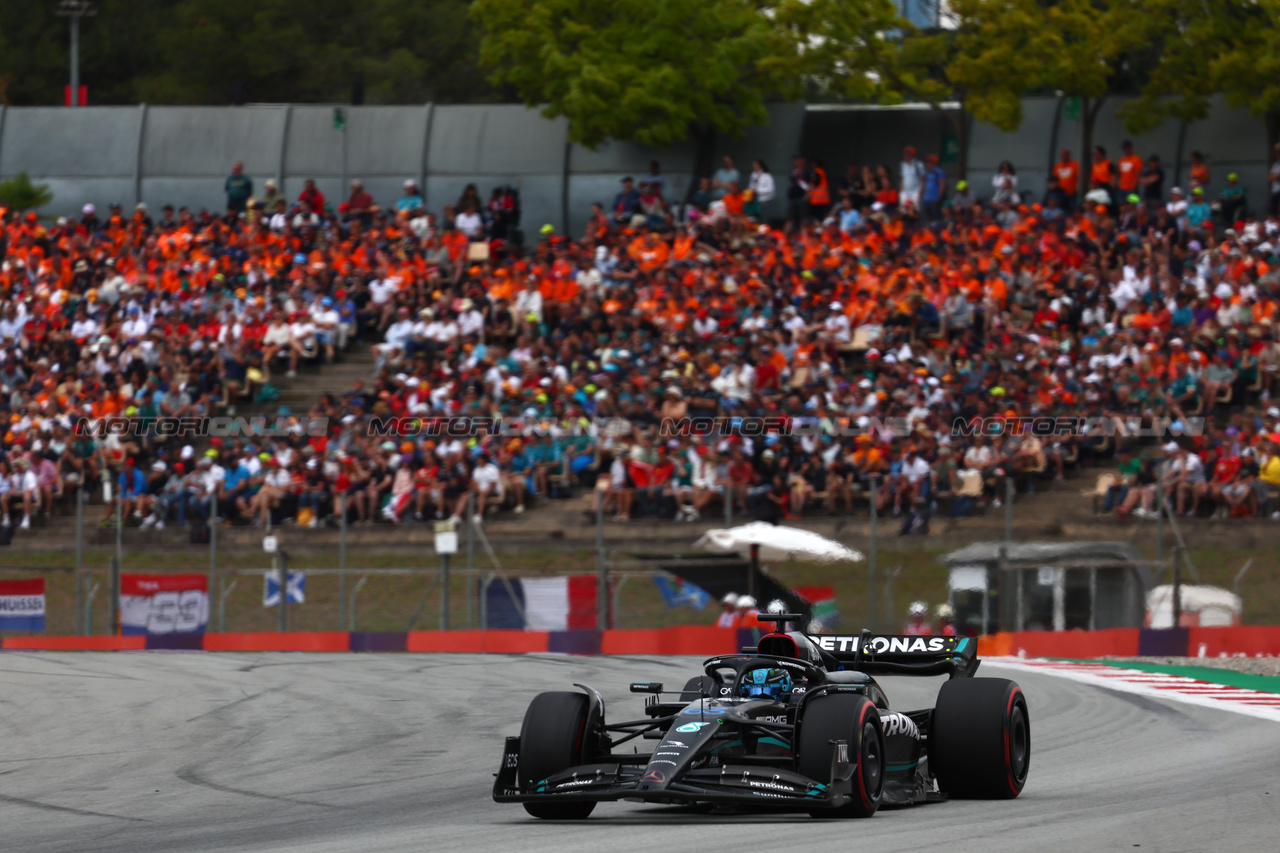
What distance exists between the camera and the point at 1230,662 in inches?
782

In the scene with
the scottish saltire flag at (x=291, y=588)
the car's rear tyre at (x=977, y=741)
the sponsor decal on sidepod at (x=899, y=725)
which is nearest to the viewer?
the sponsor decal on sidepod at (x=899, y=725)

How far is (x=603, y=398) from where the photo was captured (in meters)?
27.4

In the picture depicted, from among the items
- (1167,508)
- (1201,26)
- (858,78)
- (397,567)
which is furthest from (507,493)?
(1201,26)

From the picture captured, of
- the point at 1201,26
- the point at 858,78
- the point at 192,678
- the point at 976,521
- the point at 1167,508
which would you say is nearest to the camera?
the point at 192,678

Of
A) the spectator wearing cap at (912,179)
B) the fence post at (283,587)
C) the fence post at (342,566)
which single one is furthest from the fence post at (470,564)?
the spectator wearing cap at (912,179)

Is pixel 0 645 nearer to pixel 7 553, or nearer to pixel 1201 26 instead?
pixel 7 553

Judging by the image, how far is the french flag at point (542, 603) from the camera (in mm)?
23094

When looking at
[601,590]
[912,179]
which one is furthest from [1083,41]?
[601,590]

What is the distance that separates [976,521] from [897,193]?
10399 mm

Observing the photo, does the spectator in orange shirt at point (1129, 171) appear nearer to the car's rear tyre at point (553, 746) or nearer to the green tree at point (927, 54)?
the green tree at point (927, 54)

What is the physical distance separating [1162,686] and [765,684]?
9064 mm

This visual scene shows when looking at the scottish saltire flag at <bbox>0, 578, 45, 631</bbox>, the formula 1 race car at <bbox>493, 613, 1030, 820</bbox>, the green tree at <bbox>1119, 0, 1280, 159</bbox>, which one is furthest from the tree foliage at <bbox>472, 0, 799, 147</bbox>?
the formula 1 race car at <bbox>493, 613, 1030, 820</bbox>

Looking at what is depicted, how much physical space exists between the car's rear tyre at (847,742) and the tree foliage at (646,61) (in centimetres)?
2617

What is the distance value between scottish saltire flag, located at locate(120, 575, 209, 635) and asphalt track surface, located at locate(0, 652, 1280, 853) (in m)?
5.38
